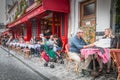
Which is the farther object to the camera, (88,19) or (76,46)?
(88,19)

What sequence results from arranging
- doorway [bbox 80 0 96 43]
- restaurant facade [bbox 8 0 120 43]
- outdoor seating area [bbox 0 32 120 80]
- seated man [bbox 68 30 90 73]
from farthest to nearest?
1. doorway [bbox 80 0 96 43]
2. restaurant facade [bbox 8 0 120 43]
3. seated man [bbox 68 30 90 73]
4. outdoor seating area [bbox 0 32 120 80]

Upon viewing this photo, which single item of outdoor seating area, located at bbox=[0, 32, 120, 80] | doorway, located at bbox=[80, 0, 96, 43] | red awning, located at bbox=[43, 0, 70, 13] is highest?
red awning, located at bbox=[43, 0, 70, 13]

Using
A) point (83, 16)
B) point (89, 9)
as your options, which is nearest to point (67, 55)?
point (89, 9)

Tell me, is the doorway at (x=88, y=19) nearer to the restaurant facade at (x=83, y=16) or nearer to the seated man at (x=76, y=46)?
the restaurant facade at (x=83, y=16)

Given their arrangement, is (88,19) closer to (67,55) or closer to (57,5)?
Answer: (57,5)

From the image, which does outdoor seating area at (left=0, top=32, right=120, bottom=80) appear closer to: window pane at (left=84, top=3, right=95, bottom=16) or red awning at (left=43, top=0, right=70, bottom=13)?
window pane at (left=84, top=3, right=95, bottom=16)

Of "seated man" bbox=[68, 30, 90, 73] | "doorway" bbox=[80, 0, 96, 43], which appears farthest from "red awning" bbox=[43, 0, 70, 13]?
"seated man" bbox=[68, 30, 90, 73]

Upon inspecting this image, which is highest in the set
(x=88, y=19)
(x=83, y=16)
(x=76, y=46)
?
(x=83, y=16)

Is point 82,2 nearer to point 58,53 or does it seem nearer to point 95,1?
point 95,1

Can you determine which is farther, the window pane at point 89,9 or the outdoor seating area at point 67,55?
the window pane at point 89,9

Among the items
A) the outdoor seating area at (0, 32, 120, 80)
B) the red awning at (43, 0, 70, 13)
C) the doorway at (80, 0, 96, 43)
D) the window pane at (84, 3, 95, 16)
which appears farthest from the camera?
the red awning at (43, 0, 70, 13)

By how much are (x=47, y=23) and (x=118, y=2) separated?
1047 centimetres

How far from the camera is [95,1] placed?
36.2 feet

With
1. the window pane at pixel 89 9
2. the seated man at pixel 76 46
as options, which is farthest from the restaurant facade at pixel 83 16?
the seated man at pixel 76 46
